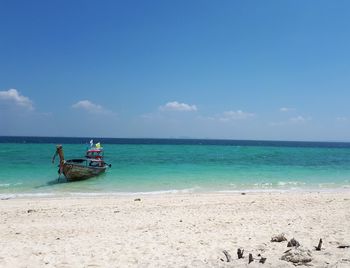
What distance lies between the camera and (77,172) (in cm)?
2344

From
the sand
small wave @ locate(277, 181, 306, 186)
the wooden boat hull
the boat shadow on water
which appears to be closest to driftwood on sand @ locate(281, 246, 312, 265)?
the sand

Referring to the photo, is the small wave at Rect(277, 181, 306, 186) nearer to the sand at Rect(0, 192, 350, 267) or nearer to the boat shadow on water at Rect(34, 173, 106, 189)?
the sand at Rect(0, 192, 350, 267)

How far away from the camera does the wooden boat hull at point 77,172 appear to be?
75.7 ft

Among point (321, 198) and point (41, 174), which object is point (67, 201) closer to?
point (321, 198)

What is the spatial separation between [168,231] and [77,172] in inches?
597

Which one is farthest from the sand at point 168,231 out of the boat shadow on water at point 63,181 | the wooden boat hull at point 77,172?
the wooden boat hull at point 77,172

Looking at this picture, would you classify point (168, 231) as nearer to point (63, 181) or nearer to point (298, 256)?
point (298, 256)

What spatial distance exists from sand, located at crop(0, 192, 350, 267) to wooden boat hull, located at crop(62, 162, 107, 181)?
8.40m

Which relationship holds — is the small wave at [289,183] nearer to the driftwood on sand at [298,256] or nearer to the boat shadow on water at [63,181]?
the boat shadow on water at [63,181]

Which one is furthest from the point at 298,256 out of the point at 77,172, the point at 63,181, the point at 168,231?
the point at 63,181

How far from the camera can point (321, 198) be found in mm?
15164

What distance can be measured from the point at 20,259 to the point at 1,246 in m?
1.20

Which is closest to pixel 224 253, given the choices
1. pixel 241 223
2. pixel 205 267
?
pixel 205 267

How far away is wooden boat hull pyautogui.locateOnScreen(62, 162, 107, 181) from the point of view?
75.7ft
